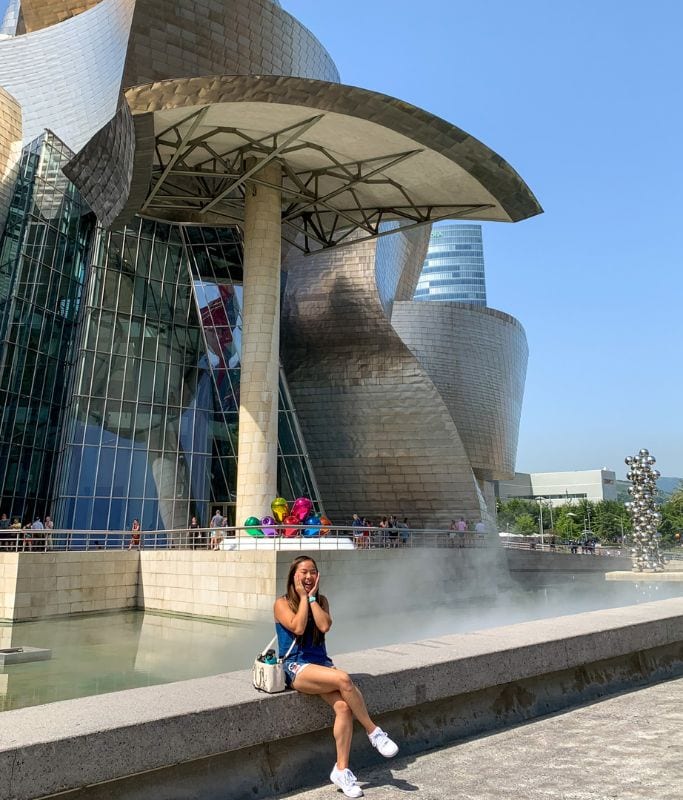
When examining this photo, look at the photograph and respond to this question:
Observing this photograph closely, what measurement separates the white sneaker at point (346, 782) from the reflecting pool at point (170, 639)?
5.83m

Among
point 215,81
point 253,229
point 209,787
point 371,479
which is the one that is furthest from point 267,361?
point 209,787

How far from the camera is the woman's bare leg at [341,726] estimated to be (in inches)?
150

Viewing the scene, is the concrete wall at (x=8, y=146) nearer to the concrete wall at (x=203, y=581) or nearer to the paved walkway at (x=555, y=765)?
the concrete wall at (x=203, y=581)

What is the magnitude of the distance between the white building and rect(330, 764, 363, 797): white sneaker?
12853 centimetres

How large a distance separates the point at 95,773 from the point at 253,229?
20.4m

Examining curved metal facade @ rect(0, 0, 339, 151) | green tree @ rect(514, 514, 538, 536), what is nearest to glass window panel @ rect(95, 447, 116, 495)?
curved metal facade @ rect(0, 0, 339, 151)

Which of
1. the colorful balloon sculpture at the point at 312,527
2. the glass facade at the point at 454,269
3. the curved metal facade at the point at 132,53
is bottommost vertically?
the colorful balloon sculpture at the point at 312,527

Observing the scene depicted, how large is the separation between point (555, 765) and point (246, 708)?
5.52 ft

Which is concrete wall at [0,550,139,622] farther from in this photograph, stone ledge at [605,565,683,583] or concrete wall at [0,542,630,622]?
stone ledge at [605,565,683,583]

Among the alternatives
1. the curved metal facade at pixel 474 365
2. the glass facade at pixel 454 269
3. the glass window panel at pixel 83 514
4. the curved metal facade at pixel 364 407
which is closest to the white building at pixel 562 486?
the glass facade at pixel 454 269

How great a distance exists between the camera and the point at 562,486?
135375 mm

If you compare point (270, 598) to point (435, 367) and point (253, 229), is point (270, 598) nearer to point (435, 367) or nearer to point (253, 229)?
point (253, 229)

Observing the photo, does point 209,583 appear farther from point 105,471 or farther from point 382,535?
point 105,471

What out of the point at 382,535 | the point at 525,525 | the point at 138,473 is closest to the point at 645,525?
the point at 382,535
